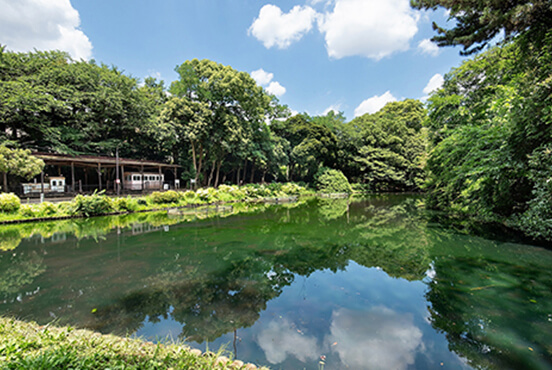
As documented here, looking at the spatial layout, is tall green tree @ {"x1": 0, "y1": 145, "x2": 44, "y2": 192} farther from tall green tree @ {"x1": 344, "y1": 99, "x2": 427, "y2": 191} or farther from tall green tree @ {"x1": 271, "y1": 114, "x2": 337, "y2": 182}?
tall green tree @ {"x1": 344, "y1": 99, "x2": 427, "y2": 191}

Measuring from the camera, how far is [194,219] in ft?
40.3

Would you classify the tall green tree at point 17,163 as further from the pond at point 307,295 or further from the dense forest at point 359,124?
the pond at point 307,295

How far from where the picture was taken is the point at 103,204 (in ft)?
42.3

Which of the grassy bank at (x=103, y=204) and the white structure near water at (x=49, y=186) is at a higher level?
the white structure near water at (x=49, y=186)

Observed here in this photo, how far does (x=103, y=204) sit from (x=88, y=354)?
519 inches

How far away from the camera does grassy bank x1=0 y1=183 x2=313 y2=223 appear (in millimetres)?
10792

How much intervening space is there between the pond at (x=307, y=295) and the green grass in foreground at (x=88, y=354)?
0.64 meters

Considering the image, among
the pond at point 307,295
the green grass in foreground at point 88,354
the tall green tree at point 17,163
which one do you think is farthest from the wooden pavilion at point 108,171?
the green grass in foreground at point 88,354

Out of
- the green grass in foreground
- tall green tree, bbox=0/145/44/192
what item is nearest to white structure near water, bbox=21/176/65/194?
tall green tree, bbox=0/145/44/192

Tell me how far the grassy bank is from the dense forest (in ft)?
19.4

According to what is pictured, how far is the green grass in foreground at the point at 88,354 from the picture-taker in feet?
6.64

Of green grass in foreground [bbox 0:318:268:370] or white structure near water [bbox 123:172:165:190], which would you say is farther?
white structure near water [bbox 123:172:165:190]

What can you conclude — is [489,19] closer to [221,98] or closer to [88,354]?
[88,354]

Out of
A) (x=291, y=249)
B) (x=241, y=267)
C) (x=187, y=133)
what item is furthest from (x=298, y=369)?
(x=187, y=133)
